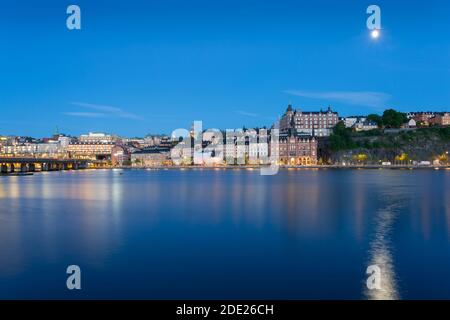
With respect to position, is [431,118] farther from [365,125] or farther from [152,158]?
[152,158]

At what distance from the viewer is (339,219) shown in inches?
965

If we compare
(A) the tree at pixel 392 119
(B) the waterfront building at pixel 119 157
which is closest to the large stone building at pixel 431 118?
(A) the tree at pixel 392 119

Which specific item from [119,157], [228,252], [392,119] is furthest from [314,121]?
[228,252]

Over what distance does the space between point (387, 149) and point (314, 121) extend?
92.7 feet

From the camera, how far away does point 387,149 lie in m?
139

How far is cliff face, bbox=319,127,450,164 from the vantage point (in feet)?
454

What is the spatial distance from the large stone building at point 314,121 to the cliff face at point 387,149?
16.5 meters

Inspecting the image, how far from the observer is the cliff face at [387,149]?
138375 mm

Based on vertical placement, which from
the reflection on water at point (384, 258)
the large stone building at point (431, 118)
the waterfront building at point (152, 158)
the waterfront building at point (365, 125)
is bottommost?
the reflection on water at point (384, 258)

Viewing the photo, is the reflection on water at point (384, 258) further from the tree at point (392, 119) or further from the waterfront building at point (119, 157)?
the waterfront building at point (119, 157)

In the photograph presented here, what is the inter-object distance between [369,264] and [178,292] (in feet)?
19.8

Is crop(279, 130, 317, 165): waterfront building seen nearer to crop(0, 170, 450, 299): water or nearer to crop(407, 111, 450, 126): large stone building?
crop(407, 111, 450, 126): large stone building

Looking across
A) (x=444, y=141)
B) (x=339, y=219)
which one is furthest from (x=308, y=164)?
(x=339, y=219)
